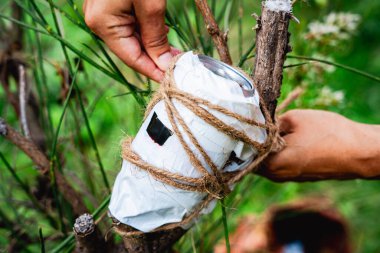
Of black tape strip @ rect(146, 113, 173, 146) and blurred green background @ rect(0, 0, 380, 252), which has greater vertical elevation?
black tape strip @ rect(146, 113, 173, 146)

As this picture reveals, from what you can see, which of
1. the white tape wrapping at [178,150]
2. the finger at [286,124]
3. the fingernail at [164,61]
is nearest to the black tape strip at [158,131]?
the white tape wrapping at [178,150]

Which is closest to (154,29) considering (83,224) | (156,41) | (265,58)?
(156,41)

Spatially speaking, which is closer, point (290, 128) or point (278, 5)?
point (278, 5)

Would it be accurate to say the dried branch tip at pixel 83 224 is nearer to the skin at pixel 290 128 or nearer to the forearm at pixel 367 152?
the skin at pixel 290 128

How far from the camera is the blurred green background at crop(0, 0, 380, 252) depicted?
996 millimetres

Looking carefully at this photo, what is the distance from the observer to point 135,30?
0.77 metres

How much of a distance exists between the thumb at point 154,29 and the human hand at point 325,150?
22 centimetres

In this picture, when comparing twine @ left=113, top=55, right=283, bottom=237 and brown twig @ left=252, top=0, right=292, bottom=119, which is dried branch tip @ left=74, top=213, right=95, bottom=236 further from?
brown twig @ left=252, top=0, right=292, bottom=119

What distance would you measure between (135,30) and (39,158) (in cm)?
30

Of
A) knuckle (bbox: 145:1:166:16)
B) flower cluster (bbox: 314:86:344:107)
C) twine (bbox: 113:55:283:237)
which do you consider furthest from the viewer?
flower cluster (bbox: 314:86:344:107)

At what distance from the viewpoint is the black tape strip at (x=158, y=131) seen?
2.06 feet

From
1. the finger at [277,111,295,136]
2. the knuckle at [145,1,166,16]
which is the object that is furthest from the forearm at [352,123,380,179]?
the knuckle at [145,1,166,16]

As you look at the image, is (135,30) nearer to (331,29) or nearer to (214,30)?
(214,30)

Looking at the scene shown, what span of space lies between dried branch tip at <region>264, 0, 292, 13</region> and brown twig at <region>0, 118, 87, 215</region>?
48 cm
